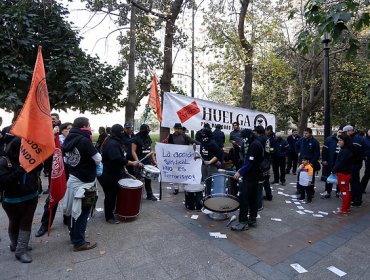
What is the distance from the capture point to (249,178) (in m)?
5.11

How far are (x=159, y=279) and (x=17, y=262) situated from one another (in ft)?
6.64

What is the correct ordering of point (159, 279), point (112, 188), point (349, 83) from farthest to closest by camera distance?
point (349, 83), point (112, 188), point (159, 279)

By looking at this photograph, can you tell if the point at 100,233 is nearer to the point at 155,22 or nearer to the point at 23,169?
the point at 23,169

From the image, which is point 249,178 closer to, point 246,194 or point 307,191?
point 246,194

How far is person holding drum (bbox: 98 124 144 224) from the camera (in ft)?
16.5

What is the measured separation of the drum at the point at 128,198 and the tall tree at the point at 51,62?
5714mm

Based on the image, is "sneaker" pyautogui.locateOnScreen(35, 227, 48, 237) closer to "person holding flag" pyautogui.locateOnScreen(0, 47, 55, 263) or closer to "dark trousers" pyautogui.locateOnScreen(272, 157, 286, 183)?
"person holding flag" pyautogui.locateOnScreen(0, 47, 55, 263)

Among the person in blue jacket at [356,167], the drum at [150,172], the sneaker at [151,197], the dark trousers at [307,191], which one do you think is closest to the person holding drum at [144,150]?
Result: the sneaker at [151,197]

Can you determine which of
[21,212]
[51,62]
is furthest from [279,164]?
[51,62]

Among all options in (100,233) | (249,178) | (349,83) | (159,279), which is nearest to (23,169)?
(100,233)

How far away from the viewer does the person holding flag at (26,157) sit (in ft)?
11.8

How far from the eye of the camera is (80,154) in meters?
4.12

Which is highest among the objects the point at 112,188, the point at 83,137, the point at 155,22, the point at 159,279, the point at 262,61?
the point at 155,22

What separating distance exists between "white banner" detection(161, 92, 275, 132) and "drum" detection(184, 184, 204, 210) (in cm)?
226
